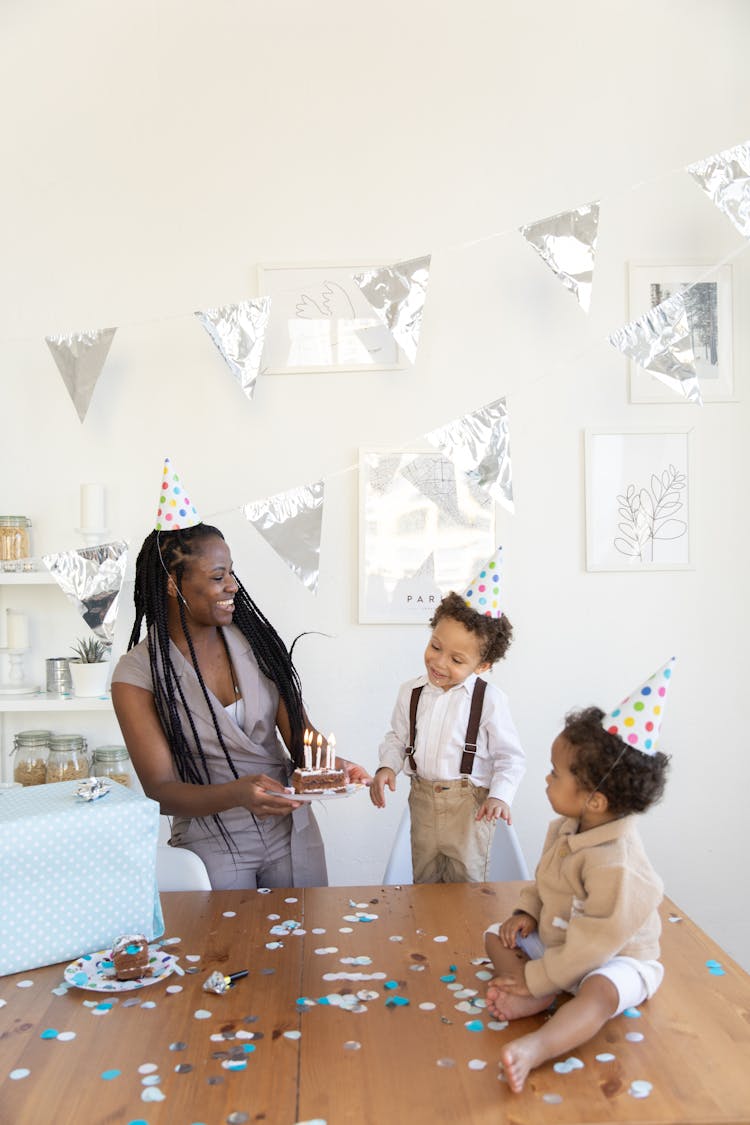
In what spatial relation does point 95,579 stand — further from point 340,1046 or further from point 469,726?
point 340,1046

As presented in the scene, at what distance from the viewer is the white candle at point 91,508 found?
10.1 feet

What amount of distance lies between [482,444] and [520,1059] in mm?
1794

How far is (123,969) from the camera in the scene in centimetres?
169

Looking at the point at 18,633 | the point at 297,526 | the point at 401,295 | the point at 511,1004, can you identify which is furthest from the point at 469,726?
the point at 18,633

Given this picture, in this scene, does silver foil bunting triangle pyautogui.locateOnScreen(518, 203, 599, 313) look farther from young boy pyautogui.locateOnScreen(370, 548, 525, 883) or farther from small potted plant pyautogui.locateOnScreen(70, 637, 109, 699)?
small potted plant pyautogui.locateOnScreen(70, 637, 109, 699)

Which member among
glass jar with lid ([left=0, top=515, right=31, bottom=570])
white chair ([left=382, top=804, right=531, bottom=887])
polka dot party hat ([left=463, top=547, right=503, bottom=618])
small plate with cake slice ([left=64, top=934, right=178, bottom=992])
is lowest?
white chair ([left=382, top=804, right=531, bottom=887])

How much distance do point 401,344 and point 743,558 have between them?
1290mm

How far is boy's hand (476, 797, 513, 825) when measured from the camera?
7.56 feet

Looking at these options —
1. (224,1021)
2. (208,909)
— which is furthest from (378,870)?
(224,1021)

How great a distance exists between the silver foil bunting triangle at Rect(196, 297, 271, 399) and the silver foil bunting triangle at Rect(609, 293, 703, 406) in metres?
1.02

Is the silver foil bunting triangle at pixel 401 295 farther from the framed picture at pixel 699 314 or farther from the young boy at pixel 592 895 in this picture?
the young boy at pixel 592 895

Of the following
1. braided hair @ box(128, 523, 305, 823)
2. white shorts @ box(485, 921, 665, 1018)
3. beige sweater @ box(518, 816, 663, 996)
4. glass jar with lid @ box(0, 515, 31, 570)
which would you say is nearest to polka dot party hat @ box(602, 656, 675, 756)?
beige sweater @ box(518, 816, 663, 996)

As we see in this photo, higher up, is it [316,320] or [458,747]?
[316,320]

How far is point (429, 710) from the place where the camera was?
258cm
